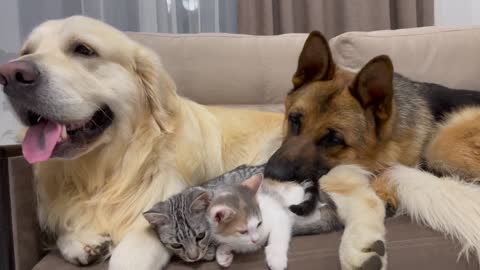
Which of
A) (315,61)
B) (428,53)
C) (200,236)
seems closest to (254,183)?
(200,236)

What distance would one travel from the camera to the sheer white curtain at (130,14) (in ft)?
8.87

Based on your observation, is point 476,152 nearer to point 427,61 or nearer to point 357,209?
point 357,209

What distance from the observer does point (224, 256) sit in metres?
1.26

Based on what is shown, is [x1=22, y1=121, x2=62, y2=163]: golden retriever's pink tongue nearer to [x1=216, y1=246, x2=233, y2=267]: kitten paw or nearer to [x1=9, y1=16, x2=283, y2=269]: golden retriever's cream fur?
[x1=9, y1=16, x2=283, y2=269]: golden retriever's cream fur

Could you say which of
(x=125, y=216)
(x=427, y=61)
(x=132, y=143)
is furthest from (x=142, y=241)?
(x=427, y=61)

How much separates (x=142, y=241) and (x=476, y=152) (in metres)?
1.18

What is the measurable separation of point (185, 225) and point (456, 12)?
311cm

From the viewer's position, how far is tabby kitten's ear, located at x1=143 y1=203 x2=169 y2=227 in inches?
49.4

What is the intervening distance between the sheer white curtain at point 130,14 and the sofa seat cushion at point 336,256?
1.86 meters

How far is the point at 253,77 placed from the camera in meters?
2.29

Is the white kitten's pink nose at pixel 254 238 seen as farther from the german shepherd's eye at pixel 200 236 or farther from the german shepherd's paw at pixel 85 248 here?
the german shepherd's paw at pixel 85 248

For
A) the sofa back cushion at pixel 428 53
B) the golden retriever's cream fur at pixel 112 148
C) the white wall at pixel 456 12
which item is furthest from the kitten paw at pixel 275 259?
the white wall at pixel 456 12

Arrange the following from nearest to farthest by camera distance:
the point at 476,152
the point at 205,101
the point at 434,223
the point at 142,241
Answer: the point at 142,241, the point at 434,223, the point at 476,152, the point at 205,101

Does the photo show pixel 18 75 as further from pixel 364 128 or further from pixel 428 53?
pixel 428 53
